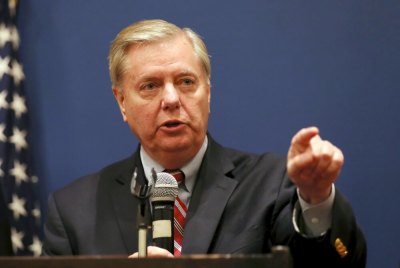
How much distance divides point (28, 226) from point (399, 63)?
1.89 metres

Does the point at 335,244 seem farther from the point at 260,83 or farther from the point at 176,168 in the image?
the point at 260,83

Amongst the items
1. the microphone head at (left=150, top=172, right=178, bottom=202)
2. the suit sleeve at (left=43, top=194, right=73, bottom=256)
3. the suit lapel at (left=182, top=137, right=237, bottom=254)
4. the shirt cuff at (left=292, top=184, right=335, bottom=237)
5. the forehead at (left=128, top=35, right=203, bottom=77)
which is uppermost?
the forehead at (left=128, top=35, right=203, bottom=77)

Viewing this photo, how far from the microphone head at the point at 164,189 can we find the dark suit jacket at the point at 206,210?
44cm

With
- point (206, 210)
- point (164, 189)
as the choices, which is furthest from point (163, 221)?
point (206, 210)

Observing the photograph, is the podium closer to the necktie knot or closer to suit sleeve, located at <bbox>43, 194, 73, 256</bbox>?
suit sleeve, located at <bbox>43, 194, 73, 256</bbox>

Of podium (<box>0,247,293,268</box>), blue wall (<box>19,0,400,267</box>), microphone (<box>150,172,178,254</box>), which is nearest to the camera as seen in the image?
podium (<box>0,247,293,268</box>)

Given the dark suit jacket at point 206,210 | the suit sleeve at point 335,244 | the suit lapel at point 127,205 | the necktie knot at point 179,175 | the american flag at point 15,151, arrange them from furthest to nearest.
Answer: the american flag at point 15,151 < the necktie knot at point 179,175 < the suit lapel at point 127,205 < the dark suit jacket at point 206,210 < the suit sleeve at point 335,244

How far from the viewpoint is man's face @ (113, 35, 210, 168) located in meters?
3.05

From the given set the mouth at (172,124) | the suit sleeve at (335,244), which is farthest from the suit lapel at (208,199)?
the suit sleeve at (335,244)

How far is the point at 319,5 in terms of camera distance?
386 cm

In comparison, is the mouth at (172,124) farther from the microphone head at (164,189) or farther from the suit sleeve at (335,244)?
the suit sleeve at (335,244)

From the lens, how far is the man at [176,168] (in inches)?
113

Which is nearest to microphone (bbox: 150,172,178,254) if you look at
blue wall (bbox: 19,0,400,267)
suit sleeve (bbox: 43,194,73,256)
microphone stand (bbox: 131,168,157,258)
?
microphone stand (bbox: 131,168,157,258)

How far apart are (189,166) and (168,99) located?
0.28 m
